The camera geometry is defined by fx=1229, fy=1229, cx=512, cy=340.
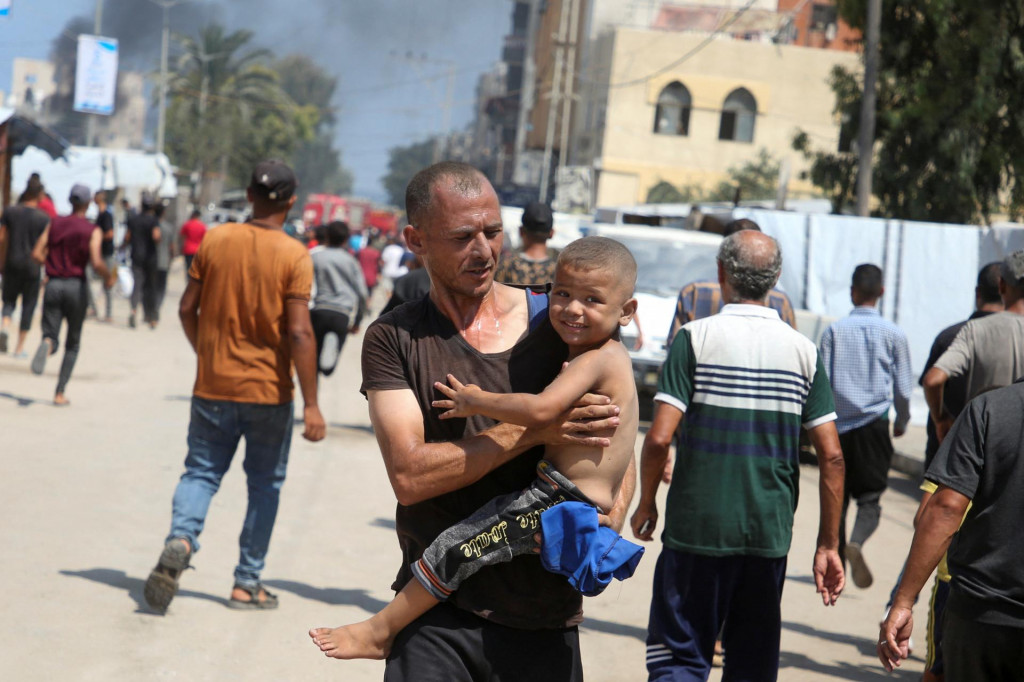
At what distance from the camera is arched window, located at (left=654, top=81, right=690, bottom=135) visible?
4556 cm

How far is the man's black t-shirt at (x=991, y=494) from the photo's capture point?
345 centimetres

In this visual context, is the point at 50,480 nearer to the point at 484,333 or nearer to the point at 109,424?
the point at 109,424

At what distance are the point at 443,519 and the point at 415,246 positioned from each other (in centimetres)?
65

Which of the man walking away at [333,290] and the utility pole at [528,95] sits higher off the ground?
the utility pole at [528,95]

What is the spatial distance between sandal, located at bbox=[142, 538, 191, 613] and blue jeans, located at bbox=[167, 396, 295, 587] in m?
0.15

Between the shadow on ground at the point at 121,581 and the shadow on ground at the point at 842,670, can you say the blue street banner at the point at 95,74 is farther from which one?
the shadow on ground at the point at 842,670

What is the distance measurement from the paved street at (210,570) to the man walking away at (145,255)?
8.00 meters

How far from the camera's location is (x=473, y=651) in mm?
2840

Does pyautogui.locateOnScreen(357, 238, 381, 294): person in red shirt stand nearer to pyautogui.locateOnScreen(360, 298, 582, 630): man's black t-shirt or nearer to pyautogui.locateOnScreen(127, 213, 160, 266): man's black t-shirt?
pyautogui.locateOnScreen(127, 213, 160, 266): man's black t-shirt

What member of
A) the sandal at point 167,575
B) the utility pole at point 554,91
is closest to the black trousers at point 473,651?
the sandal at point 167,575

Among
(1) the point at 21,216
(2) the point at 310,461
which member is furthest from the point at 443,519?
(1) the point at 21,216

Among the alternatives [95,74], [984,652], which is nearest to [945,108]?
[984,652]

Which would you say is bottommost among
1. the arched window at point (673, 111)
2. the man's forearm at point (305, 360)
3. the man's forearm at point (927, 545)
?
the man's forearm at point (927, 545)

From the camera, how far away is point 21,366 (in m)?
14.1
